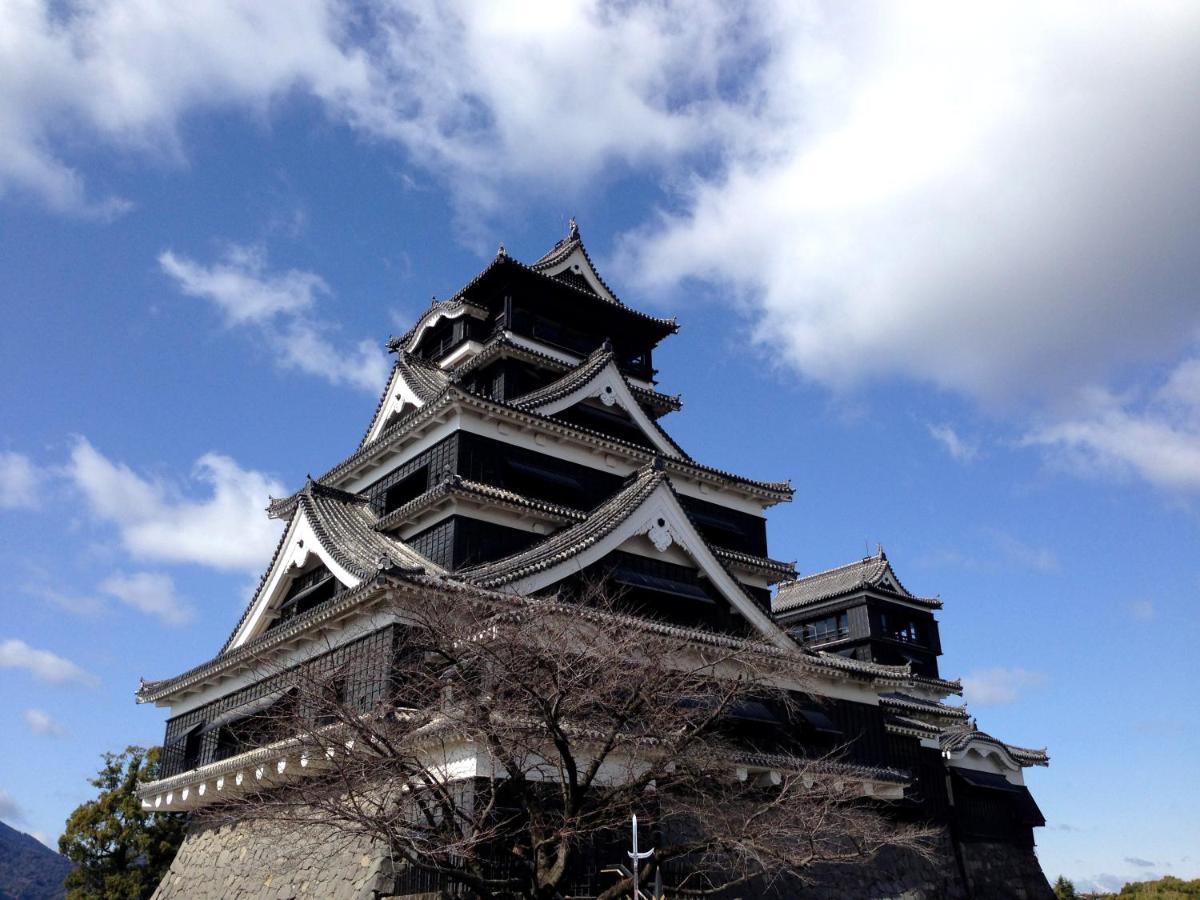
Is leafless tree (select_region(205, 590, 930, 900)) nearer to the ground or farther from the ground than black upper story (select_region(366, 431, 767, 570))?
nearer to the ground

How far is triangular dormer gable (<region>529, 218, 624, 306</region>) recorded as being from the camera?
26.0 meters

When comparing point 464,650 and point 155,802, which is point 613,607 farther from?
point 155,802

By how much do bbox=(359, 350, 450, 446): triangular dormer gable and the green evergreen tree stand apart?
1261 centimetres

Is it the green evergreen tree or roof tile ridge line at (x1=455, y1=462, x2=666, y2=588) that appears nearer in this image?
roof tile ridge line at (x1=455, y1=462, x2=666, y2=588)

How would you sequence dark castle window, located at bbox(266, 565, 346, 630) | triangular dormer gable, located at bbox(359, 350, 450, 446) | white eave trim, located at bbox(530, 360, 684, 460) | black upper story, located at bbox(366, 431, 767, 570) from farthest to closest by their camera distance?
triangular dormer gable, located at bbox(359, 350, 450, 446) < white eave trim, located at bbox(530, 360, 684, 460) < black upper story, located at bbox(366, 431, 767, 570) < dark castle window, located at bbox(266, 565, 346, 630)

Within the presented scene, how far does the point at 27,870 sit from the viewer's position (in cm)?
12350

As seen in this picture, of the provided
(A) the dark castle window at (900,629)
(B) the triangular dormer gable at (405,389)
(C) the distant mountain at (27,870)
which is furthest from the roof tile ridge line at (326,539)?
(C) the distant mountain at (27,870)

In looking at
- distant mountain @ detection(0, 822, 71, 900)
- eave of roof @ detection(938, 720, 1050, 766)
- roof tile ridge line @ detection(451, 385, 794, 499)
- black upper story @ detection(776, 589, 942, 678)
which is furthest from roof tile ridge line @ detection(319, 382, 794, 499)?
distant mountain @ detection(0, 822, 71, 900)

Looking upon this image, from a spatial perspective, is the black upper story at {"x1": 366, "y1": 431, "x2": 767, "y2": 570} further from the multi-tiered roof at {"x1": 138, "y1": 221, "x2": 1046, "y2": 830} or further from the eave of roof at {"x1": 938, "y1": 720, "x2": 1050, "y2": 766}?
the eave of roof at {"x1": 938, "y1": 720, "x2": 1050, "y2": 766}

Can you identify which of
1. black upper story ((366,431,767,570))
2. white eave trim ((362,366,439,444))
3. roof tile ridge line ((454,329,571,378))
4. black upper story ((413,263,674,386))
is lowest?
black upper story ((366,431,767,570))

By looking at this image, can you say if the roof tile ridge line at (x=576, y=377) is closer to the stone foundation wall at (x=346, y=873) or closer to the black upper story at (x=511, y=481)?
the black upper story at (x=511, y=481)

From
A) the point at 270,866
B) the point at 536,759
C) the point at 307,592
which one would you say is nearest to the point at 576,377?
the point at 307,592

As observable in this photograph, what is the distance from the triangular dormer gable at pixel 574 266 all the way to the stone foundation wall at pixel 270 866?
15151 millimetres

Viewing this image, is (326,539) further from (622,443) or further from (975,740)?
(975,740)
